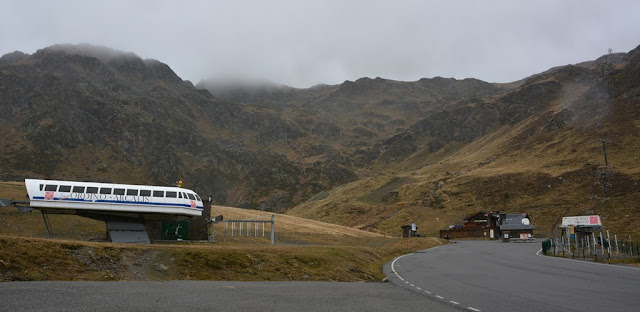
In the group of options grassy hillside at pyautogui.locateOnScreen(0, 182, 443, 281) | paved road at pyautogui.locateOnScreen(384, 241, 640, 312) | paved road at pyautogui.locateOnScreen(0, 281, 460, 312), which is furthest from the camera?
grassy hillside at pyautogui.locateOnScreen(0, 182, 443, 281)

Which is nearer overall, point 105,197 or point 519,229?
point 105,197

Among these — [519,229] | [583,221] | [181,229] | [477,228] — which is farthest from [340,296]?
[477,228]

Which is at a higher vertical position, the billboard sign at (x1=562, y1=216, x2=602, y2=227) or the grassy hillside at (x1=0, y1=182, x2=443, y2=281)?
the billboard sign at (x1=562, y1=216, x2=602, y2=227)

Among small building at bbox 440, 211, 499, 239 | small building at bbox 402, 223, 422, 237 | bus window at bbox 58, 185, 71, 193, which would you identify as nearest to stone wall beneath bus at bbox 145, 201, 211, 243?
bus window at bbox 58, 185, 71, 193

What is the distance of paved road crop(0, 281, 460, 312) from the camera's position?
15.6m

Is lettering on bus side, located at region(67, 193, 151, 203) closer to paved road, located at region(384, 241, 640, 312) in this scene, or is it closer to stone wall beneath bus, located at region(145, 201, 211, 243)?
stone wall beneath bus, located at region(145, 201, 211, 243)

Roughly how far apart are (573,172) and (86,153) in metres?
197

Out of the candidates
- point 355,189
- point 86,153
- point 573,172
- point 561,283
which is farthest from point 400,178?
point 561,283

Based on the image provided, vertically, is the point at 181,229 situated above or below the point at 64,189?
below

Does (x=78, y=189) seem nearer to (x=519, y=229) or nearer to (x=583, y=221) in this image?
(x=583, y=221)

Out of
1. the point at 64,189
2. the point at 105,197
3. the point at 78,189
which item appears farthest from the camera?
the point at 105,197

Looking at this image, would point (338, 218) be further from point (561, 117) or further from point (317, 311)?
point (317, 311)

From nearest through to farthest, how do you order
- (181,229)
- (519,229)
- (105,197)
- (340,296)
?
(340,296)
(105,197)
(181,229)
(519,229)

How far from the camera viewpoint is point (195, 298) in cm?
1839
